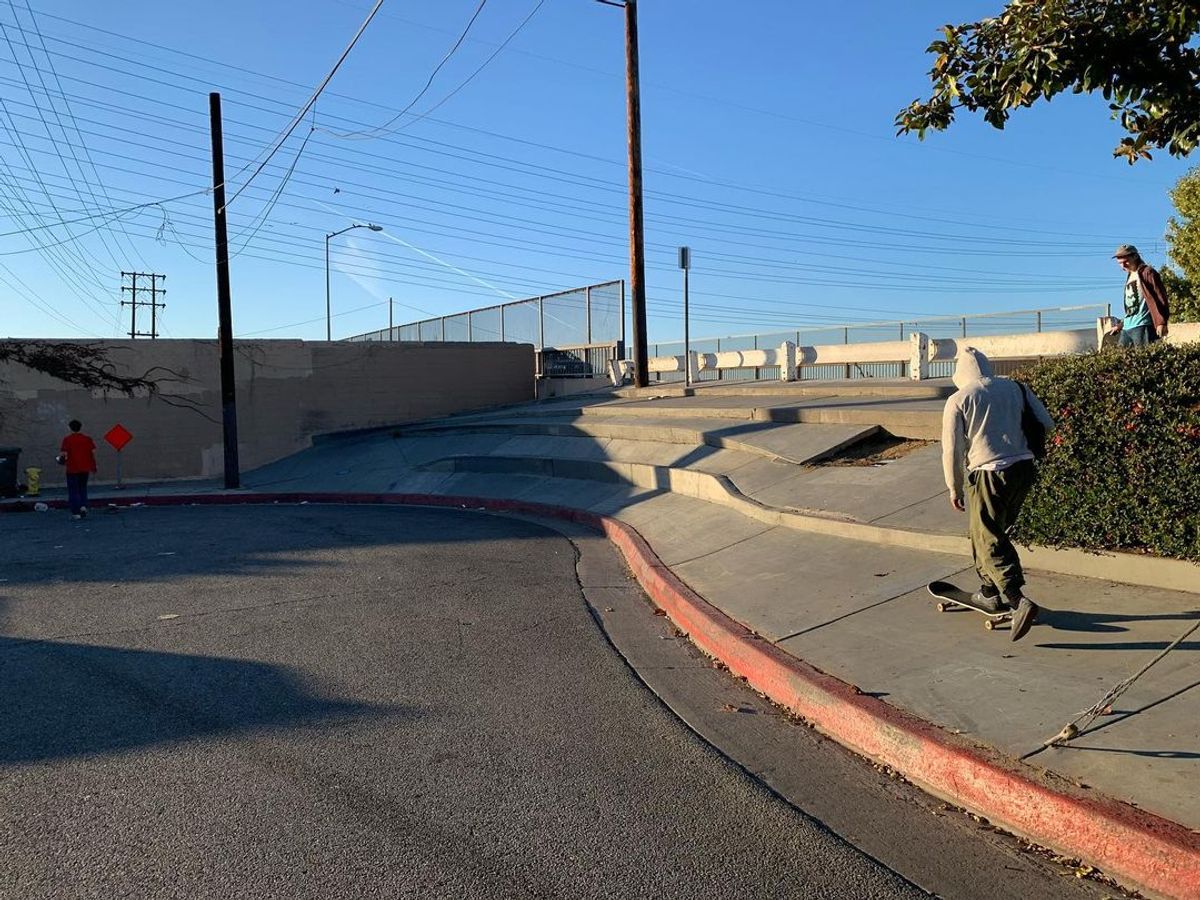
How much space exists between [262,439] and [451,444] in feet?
22.2

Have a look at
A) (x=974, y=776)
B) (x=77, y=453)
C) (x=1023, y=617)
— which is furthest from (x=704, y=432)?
(x=974, y=776)

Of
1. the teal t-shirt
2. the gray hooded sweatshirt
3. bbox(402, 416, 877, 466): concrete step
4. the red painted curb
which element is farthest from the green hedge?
bbox(402, 416, 877, 466): concrete step

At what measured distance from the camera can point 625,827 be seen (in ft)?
12.9

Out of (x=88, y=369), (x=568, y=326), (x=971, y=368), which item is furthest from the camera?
(x=568, y=326)

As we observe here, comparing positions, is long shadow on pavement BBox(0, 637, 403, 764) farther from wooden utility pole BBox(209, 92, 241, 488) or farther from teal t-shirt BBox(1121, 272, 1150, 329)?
wooden utility pole BBox(209, 92, 241, 488)

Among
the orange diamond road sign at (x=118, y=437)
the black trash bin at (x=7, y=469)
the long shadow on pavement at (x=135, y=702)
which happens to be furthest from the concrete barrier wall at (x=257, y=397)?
the long shadow on pavement at (x=135, y=702)

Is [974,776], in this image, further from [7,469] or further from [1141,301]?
[7,469]

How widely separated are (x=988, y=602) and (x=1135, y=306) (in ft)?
17.6

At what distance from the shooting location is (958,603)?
5918 millimetres

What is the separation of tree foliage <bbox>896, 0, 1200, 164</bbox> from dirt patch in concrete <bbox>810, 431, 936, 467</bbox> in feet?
15.7

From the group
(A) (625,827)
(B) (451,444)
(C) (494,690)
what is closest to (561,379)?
(B) (451,444)

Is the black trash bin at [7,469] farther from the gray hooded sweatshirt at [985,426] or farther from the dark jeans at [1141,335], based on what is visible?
the dark jeans at [1141,335]

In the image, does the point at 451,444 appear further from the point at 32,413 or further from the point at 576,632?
the point at 576,632

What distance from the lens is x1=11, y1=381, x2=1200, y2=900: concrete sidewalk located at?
4.21 metres
